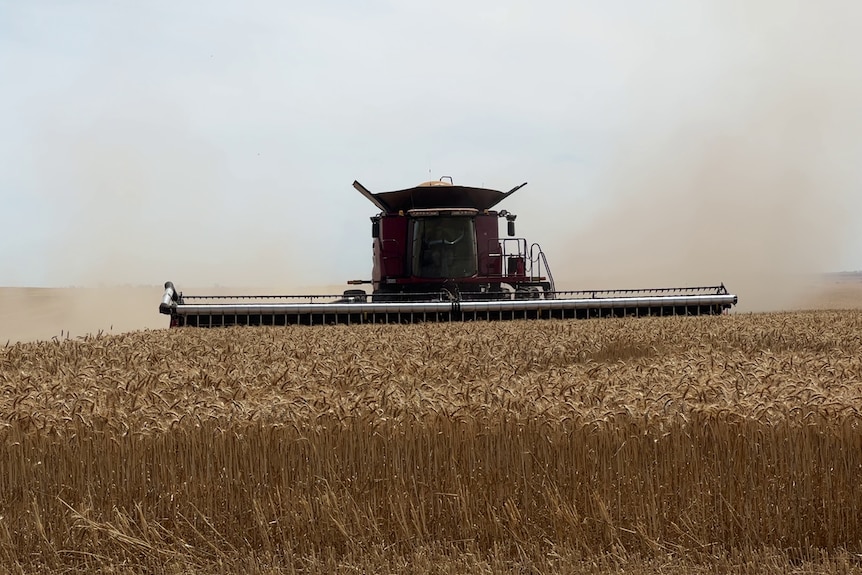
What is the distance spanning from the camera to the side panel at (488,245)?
53.9 feet

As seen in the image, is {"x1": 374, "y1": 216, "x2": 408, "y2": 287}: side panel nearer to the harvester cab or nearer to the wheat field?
the harvester cab

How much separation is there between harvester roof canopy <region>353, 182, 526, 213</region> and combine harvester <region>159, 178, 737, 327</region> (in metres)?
0.02

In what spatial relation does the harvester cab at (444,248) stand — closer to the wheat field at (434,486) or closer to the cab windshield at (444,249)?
the cab windshield at (444,249)

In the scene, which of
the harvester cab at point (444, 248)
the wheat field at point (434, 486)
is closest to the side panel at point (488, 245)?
the harvester cab at point (444, 248)

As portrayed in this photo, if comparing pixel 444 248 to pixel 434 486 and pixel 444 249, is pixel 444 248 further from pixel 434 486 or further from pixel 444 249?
pixel 434 486

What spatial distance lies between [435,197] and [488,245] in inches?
53.9

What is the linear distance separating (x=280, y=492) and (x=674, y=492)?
2.11 meters

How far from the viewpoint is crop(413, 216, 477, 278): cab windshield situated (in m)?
16.2

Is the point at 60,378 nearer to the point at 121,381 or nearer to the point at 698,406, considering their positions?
the point at 121,381

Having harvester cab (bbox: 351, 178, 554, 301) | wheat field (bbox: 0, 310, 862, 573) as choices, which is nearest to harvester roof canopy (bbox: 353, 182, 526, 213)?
harvester cab (bbox: 351, 178, 554, 301)

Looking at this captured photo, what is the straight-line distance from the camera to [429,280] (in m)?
16.2

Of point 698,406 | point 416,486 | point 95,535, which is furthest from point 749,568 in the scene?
point 95,535

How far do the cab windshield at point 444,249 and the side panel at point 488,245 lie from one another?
0.22m

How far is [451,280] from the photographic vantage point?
16125mm
